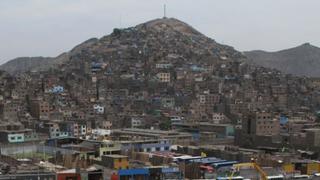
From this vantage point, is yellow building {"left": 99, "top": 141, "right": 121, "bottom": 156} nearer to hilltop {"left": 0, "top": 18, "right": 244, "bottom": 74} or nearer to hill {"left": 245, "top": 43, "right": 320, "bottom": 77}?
hilltop {"left": 0, "top": 18, "right": 244, "bottom": 74}

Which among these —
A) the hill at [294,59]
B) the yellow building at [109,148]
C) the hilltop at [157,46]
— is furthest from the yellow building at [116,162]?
the hill at [294,59]

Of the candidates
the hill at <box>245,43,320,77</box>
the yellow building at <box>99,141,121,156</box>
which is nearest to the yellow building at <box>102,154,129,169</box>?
the yellow building at <box>99,141,121,156</box>

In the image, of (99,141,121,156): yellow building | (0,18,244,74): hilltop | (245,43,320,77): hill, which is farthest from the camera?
(245,43,320,77): hill

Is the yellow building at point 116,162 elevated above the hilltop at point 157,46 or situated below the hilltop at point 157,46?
below

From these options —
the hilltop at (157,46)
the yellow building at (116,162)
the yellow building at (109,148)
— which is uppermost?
the hilltop at (157,46)

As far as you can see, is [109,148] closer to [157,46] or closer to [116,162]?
[116,162]

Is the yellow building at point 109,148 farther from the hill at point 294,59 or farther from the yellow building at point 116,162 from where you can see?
the hill at point 294,59

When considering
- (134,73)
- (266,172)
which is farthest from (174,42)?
(266,172)

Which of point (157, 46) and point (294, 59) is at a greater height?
point (294, 59)

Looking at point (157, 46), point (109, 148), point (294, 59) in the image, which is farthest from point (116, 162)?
point (294, 59)

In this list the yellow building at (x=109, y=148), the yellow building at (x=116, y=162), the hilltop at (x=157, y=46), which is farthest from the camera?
the hilltop at (x=157, y=46)

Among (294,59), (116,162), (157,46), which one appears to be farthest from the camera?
(294,59)

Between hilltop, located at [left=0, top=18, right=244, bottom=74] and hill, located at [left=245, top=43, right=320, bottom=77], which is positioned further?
hill, located at [left=245, top=43, right=320, bottom=77]

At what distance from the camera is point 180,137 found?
30172mm
